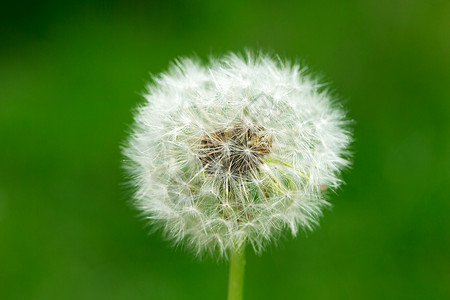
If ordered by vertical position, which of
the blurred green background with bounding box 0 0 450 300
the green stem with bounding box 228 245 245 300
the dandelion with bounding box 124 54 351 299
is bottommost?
the green stem with bounding box 228 245 245 300

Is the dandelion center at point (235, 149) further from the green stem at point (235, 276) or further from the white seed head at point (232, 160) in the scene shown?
the green stem at point (235, 276)

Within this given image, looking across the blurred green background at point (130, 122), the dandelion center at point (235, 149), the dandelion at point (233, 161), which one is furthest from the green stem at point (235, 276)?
the blurred green background at point (130, 122)

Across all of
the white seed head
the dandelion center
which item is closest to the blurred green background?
the white seed head

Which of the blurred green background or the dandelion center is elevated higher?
the blurred green background

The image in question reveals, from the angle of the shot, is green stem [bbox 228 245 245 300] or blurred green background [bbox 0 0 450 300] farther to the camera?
blurred green background [bbox 0 0 450 300]

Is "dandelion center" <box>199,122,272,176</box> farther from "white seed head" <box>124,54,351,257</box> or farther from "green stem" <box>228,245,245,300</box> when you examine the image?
"green stem" <box>228,245,245,300</box>

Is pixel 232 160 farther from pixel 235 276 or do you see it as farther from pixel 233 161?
pixel 235 276

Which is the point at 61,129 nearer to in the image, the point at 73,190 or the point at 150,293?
the point at 73,190
